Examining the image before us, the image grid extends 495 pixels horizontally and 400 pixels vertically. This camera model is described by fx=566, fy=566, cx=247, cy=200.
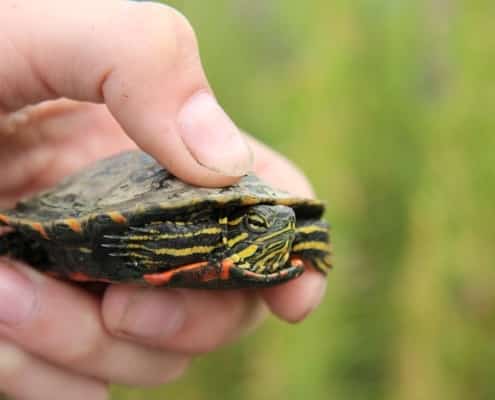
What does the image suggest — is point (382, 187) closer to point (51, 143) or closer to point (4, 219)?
point (51, 143)

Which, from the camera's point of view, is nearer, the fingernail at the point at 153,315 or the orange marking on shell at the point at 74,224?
the orange marking on shell at the point at 74,224

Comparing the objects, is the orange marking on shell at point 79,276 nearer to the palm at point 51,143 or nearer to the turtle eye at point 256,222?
the turtle eye at point 256,222

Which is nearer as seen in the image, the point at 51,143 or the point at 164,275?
the point at 164,275

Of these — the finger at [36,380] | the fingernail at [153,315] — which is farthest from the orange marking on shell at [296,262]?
the finger at [36,380]

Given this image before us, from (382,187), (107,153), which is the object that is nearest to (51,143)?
(107,153)

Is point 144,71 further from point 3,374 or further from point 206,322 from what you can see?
point 3,374

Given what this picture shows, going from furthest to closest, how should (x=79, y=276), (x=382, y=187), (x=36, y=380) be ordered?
1. (x=382, y=187)
2. (x=36, y=380)
3. (x=79, y=276)

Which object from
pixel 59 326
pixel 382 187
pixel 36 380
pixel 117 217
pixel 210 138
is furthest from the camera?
pixel 382 187
